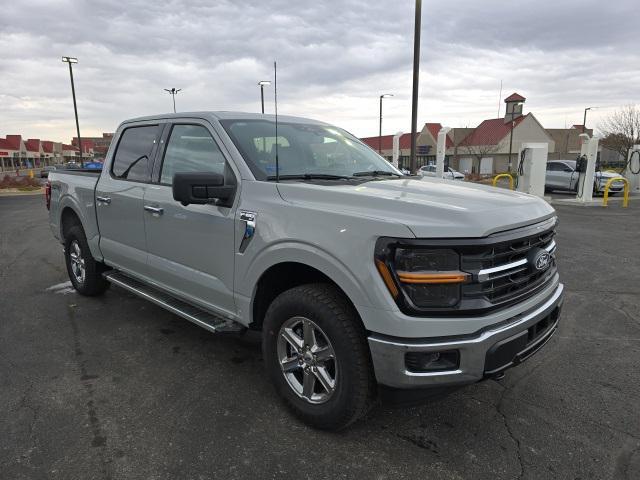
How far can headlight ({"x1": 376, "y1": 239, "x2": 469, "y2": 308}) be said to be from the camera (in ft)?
7.34

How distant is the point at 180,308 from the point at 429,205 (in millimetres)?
2136

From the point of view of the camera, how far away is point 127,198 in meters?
4.19

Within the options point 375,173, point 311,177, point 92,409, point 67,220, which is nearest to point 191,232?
point 311,177

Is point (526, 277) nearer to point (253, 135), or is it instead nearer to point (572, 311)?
point (253, 135)

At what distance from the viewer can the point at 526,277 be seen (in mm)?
2582

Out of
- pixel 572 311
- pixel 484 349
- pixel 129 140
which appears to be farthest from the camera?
pixel 572 311

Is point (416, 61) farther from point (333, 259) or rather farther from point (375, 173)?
point (333, 259)

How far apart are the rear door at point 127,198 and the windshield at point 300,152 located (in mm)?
1074

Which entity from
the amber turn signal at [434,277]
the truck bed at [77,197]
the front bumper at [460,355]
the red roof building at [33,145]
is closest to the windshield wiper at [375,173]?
the amber turn signal at [434,277]

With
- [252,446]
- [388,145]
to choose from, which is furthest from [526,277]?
[388,145]

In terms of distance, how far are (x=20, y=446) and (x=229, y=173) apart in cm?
200

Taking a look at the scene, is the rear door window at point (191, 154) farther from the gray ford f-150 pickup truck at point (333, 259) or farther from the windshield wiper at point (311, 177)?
the windshield wiper at point (311, 177)

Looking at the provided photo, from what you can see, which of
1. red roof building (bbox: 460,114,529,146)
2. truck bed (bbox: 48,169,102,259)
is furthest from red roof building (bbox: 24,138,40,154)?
truck bed (bbox: 48,169,102,259)

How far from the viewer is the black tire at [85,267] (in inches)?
202
